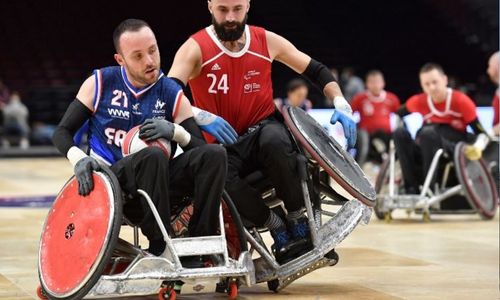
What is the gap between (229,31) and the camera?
5945 millimetres

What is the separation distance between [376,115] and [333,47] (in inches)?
355

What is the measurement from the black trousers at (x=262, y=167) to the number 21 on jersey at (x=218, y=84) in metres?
0.29

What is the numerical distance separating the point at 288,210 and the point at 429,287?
870 millimetres

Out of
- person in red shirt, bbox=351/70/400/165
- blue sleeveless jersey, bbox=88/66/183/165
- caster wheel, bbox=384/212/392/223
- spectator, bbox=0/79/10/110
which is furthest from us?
spectator, bbox=0/79/10/110

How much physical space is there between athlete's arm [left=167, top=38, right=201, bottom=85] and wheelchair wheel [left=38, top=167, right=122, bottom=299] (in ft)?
3.27

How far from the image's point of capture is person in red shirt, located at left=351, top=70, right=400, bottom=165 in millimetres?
16609

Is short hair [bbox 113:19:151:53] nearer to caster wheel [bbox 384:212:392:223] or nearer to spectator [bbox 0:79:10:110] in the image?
caster wheel [bbox 384:212:392:223]

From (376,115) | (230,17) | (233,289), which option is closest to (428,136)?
(230,17)

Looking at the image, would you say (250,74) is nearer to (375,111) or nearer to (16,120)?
(375,111)

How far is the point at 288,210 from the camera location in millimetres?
5898

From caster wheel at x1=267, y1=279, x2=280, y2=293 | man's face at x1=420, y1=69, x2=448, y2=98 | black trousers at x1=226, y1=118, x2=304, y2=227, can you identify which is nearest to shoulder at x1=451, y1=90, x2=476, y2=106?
man's face at x1=420, y1=69, x2=448, y2=98

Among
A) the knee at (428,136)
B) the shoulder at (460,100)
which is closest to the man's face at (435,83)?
the shoulder at (460,100)

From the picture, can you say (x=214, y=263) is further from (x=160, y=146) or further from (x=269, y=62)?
(x=269, y=62)

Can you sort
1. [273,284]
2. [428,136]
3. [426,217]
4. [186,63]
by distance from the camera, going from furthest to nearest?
[426,217] → [428,136] → [186,63] → [273,284]
